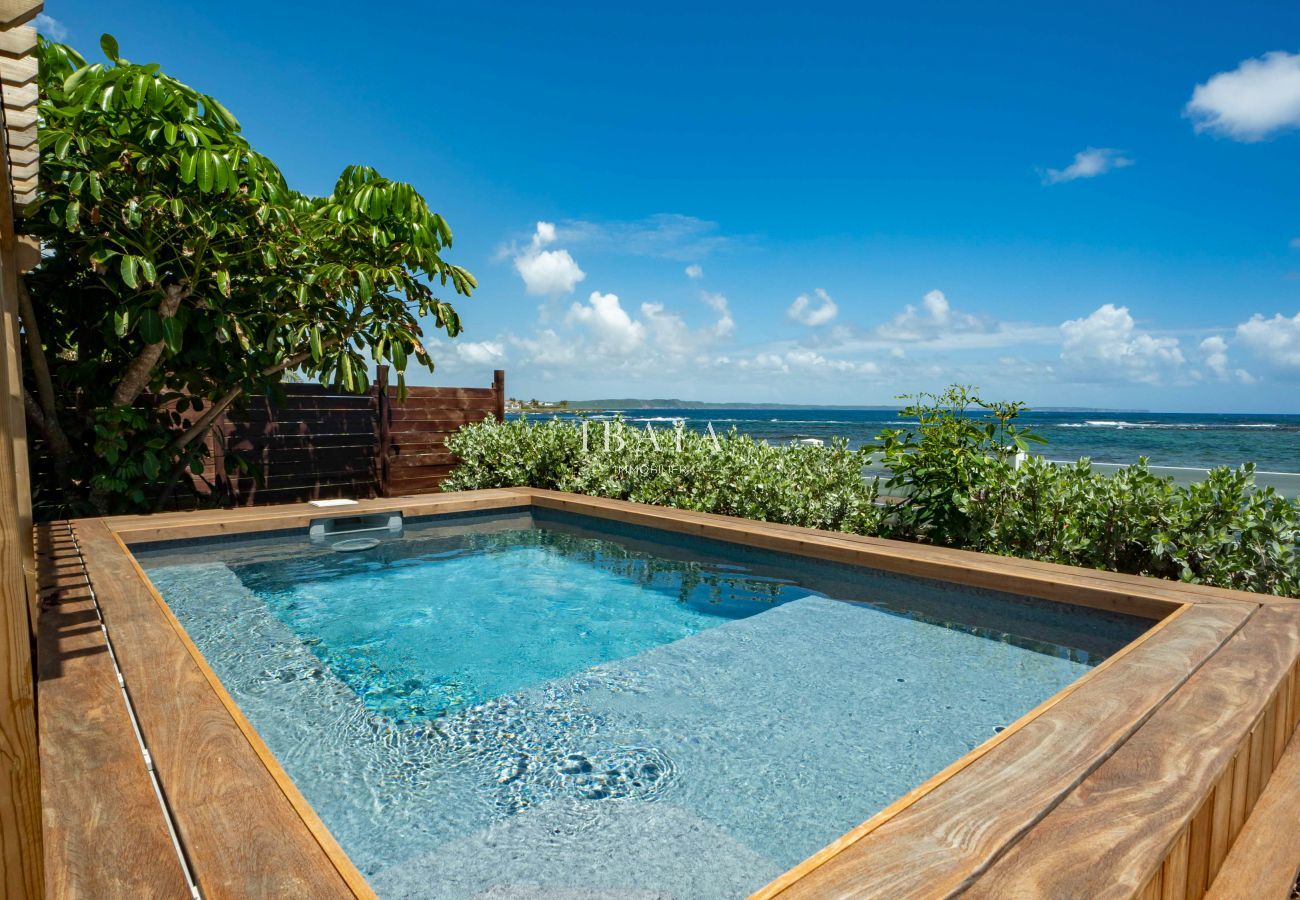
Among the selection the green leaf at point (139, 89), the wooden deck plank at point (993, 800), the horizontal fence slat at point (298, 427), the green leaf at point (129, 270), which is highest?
the green leaf at point (139, 89)

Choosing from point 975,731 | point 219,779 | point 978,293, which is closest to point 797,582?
point 975,731

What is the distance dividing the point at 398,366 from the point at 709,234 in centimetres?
1827

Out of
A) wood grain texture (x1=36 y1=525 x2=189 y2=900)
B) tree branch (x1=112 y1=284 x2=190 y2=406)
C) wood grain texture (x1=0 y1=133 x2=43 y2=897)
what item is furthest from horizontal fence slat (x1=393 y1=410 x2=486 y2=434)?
wood grain texture (x1=0 y1=133 x2=43 y2=897)

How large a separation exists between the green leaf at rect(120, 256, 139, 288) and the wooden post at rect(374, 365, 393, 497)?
358 cm

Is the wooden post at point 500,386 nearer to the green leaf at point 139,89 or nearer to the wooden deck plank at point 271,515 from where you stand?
the wooden deck plank at point 271,515

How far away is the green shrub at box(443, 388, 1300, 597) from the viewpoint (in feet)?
10.7

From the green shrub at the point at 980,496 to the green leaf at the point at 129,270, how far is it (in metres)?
3.61

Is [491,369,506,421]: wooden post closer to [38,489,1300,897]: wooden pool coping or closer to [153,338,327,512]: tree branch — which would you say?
[153,338,327,512]: tree branch

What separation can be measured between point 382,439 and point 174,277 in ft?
10.5

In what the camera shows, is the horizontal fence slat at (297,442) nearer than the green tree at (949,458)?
No

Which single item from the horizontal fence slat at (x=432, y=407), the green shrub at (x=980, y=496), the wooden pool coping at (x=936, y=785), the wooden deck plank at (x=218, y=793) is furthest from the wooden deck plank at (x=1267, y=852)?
the horizontal fence slat at (x=432, y=407)

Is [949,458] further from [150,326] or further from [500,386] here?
[500,386]

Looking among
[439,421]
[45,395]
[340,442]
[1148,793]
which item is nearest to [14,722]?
[1148,793]

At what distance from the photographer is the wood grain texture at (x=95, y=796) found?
1109 mm
